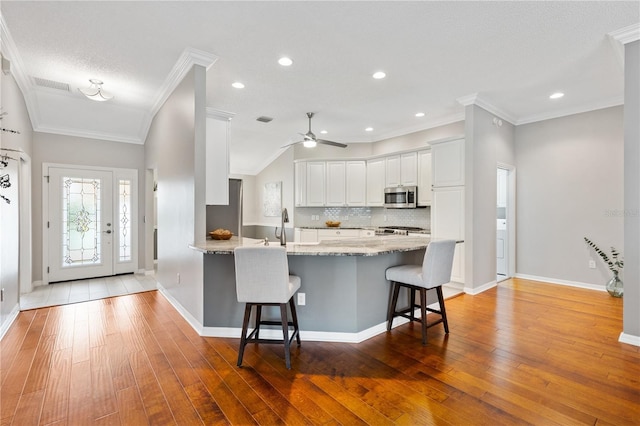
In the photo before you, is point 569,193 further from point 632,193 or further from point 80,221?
point 80,221

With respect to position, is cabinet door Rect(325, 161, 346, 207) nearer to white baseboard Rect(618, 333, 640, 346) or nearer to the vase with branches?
the vase with branches

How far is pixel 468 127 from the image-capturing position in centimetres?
447

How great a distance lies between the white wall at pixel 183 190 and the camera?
3232 millimetres

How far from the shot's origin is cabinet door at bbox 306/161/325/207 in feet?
22.1

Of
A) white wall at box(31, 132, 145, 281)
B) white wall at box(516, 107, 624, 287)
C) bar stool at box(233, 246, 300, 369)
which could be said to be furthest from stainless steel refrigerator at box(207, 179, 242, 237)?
white wall at box(516, 107, 624, 287)

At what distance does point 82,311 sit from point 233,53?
11.3ft

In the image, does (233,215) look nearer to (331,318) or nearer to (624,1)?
(331,318)

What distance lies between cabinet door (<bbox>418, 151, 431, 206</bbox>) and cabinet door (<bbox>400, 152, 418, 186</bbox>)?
85 mm

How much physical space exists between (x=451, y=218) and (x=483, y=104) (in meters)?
1.73

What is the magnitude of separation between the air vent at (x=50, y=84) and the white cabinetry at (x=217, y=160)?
2096mm

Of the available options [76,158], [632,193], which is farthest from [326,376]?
[76,158]

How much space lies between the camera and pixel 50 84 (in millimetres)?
3986

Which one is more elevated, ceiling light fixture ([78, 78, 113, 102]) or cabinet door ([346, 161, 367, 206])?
ceiling light fixture ([78, 78, 113, 102])

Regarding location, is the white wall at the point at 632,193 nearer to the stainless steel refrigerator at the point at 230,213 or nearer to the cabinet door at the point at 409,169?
the cabinet door at the point at 409,169
